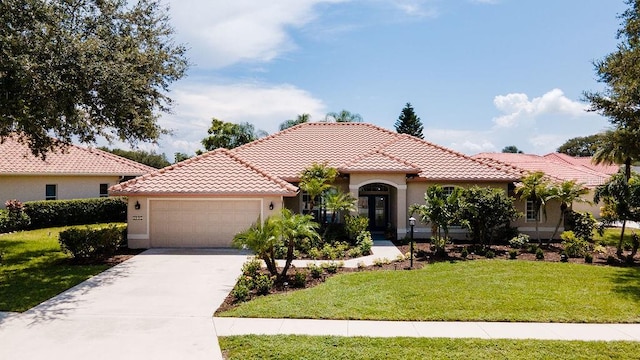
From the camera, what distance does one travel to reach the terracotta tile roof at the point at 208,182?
16.8 m

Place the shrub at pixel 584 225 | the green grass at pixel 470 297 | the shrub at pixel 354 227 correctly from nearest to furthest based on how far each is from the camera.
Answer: the green grass at pixel 470 297
the shrub at pixel 354 227
the shrub at pixel 584 225

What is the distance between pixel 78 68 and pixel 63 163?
16.3 meters

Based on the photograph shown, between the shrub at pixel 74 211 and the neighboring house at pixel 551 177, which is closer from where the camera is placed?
the neighboring house at pixel 551 177

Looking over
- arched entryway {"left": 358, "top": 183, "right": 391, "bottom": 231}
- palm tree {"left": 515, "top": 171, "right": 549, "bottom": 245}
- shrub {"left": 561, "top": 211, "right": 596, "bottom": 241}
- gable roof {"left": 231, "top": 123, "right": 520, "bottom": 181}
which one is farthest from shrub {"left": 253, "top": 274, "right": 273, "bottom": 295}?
shrub {"left": 561, "top": 211, "right": 596, "bottom": 241}

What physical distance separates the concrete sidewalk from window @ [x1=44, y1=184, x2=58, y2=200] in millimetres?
21064

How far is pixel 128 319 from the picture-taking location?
29.0 feet

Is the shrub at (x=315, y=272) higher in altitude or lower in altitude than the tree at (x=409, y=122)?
lower

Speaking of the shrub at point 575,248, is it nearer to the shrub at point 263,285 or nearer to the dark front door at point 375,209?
the dark front door at point 375,209

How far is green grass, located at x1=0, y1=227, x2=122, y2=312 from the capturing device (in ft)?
34.0

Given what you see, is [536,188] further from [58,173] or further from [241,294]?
[58,173]

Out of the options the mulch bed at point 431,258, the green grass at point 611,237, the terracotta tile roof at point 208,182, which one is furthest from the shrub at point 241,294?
the green grass at point 611,237

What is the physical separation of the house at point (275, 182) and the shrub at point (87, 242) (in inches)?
79.1

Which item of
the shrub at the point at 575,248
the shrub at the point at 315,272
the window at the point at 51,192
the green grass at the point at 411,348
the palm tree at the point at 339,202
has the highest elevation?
the window at the point at 51,192

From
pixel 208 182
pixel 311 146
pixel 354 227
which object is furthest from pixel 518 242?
pixel 208 182
